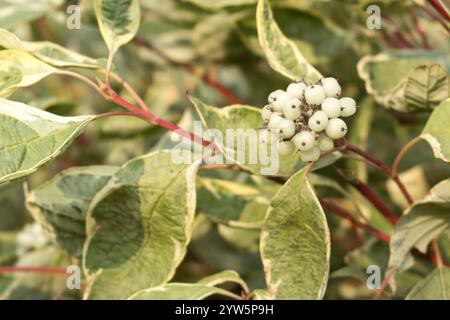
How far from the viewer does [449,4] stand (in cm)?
105

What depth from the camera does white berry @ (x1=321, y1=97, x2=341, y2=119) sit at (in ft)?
3.04

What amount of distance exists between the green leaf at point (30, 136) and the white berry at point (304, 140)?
0.94 feet

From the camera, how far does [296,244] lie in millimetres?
1019

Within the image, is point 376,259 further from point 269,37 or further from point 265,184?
point 269,37

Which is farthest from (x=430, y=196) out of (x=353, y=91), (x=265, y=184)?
(x=353, y=91)

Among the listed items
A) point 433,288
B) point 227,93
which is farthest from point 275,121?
point 227,93

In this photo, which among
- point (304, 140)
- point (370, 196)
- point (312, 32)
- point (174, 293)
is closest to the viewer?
point (304, 140)

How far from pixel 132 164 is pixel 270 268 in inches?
9.8

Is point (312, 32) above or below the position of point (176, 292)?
above

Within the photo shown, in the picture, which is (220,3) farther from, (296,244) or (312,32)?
(296,244)

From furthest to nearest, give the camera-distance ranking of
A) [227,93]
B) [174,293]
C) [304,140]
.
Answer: [227,93]
[174,293]
[304,140]

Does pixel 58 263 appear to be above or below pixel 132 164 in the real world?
below

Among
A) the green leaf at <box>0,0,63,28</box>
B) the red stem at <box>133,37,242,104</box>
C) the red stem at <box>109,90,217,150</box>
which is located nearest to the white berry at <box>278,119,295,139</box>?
the red stem at <box>109,90,217,150</box>

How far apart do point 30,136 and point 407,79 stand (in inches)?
21.4
